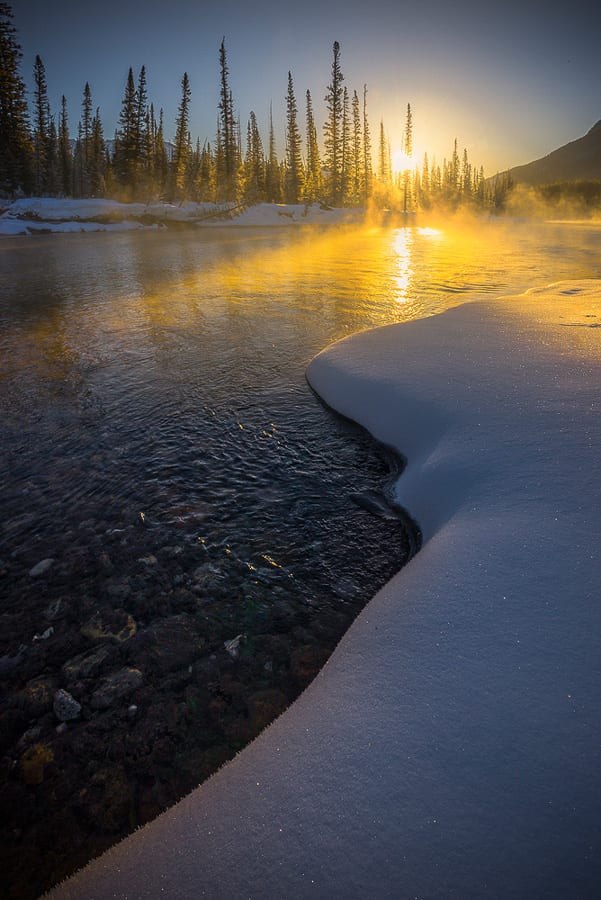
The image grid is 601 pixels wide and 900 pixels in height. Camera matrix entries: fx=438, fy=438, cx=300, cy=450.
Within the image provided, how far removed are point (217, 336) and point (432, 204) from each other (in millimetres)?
83300

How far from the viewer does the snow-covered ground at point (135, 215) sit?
107ft

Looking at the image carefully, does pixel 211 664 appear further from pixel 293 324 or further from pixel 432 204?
pixel 432 204

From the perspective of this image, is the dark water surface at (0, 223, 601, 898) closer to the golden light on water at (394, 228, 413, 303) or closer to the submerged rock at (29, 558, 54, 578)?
the submerged rock at (29, 558, 54, 578)

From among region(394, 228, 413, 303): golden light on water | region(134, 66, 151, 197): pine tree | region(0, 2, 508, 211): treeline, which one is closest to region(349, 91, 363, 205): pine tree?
region(0, 2, 508, 211): treeline

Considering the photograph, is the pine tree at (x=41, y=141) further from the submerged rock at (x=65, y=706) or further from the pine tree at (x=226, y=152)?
the submerged rock at (x=65, y=706)

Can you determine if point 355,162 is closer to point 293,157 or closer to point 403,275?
point 293,157

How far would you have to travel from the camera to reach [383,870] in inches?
42.4

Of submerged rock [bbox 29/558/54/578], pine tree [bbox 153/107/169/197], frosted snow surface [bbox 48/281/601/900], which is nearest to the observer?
frosted snow surface [bbox 48/281/601/900]

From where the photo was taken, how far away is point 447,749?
1318mm

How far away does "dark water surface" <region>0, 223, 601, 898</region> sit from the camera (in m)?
1.79

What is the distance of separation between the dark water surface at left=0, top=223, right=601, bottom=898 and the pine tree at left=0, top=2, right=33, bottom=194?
47.7m

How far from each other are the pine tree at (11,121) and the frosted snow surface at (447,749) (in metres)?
53.8

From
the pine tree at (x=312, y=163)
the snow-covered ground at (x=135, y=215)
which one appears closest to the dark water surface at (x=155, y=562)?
the snow-covered ground at (x=135, y=215)

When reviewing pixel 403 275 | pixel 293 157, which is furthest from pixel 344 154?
pixel 403 275
